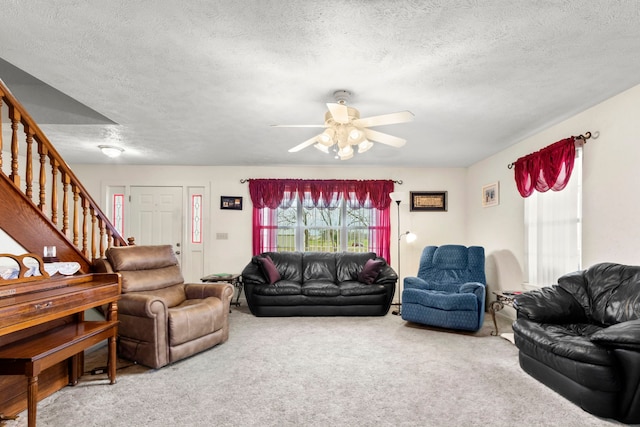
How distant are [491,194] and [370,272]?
→ 2203 millimetres

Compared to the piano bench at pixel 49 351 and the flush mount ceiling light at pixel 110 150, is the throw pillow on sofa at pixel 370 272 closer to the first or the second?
the piano bench at pixel 49 351

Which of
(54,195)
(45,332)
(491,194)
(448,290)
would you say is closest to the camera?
(45,332)

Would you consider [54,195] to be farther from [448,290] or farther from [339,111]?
[448,290]

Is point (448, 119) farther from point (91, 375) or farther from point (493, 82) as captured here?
point (91, 375)

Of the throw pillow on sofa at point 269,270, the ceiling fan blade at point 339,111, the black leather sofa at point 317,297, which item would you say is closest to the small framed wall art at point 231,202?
the throw pillow on sofa at point 269,270

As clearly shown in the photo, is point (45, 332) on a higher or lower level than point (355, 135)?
lower

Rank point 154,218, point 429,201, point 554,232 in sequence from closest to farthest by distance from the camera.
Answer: point 554,232 → point 154,218 → point 429,201

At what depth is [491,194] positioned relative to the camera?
5.20 m

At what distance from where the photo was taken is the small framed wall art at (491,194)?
5.02 meters

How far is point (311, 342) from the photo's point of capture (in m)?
3.67

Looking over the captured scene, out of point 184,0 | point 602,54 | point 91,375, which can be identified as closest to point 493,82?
point 602,54

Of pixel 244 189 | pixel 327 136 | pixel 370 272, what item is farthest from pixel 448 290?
pixel 244 189

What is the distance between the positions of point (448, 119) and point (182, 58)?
258 centimetres

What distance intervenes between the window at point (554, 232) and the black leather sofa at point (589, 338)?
0.65 m
